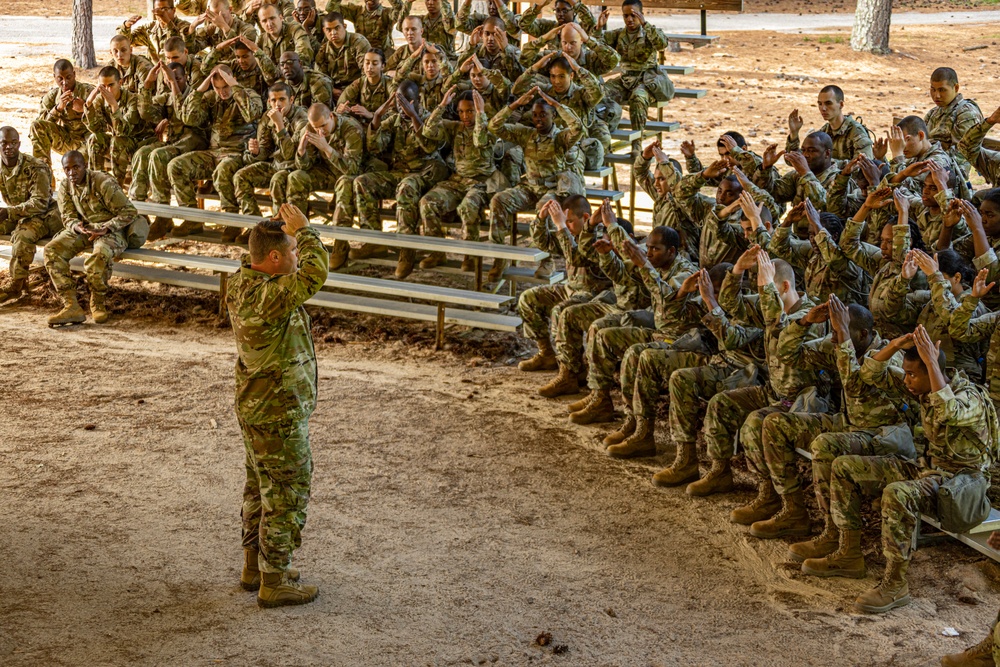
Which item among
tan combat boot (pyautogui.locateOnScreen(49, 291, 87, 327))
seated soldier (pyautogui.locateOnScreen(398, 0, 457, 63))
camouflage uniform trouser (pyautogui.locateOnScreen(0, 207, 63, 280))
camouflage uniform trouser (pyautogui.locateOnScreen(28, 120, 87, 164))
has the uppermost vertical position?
seated soldier (pyautogui.locateOnScreen(398, 0, 457, 63))

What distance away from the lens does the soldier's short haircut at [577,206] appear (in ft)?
33.8

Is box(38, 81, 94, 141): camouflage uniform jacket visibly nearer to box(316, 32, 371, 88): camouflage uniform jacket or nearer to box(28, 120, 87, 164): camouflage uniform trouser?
box(28, 120, 87, 164): camouflage uniform trouser

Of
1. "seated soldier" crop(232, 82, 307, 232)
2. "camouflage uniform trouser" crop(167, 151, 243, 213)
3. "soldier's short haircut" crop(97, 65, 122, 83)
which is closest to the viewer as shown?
"seated soldier" crop(232, 82, 307, 232)

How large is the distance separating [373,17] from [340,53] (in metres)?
1.05

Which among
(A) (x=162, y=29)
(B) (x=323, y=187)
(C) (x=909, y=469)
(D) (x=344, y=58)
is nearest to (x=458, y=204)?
(B) (x=323, y=187)

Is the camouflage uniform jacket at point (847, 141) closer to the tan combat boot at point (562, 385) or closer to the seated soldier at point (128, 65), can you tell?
the tan combat boot at point (562, 385)

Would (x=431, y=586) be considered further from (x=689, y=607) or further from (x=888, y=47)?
(x=888, y=47)

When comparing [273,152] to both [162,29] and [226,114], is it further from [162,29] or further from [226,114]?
[162,29]

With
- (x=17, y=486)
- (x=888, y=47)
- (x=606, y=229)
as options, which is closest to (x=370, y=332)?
(x=606, y=229)

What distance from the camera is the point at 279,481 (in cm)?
668

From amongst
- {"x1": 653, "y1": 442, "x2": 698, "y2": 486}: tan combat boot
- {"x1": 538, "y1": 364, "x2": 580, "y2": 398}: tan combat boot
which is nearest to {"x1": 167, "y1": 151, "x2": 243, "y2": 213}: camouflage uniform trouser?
{"x1": 538, "y1": 364, "x2": 580, "y2": 398}: tan combat boot

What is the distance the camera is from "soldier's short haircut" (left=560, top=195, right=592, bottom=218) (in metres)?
10.3

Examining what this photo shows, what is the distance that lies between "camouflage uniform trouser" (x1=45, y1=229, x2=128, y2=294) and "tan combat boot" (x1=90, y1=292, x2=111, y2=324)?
61 millimetres

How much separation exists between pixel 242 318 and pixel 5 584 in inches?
81.6
